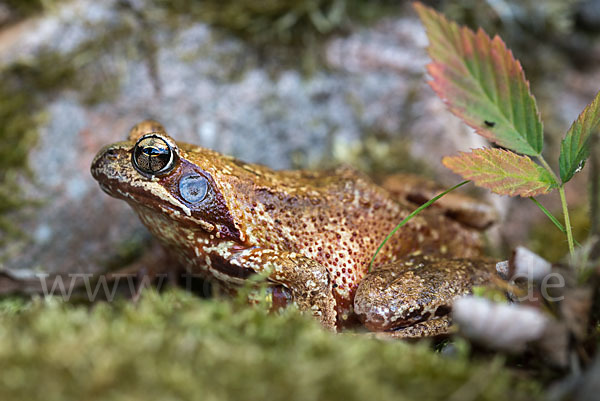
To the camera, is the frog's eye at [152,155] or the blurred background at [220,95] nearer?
the frog's eye at [152,155]

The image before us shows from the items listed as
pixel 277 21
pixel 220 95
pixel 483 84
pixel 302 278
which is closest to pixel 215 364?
pixel 302 278

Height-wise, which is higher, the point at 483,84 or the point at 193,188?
the point at 483,84

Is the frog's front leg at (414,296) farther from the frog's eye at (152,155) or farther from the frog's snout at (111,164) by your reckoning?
the frog's snout at (111,164)

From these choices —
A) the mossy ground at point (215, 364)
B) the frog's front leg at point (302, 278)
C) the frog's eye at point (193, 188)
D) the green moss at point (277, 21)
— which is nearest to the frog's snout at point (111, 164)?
the frog's eye at point (193, 188)

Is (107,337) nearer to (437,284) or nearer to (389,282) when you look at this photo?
(389,282)

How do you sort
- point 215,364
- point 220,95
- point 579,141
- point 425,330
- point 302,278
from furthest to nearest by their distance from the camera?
point 220,95
point 302,278
point 425,330
point 579,141
point 215,364

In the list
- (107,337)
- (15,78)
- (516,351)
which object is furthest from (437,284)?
(15,78)

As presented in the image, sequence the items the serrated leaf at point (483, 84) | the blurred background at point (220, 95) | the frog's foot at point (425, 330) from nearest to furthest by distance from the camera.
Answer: the serrated leaf at point (483, 84) → the frog's foot at point (425, 330) → the blurred background at point (220, 95)

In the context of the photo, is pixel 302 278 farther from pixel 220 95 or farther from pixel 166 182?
pixel 220 95
